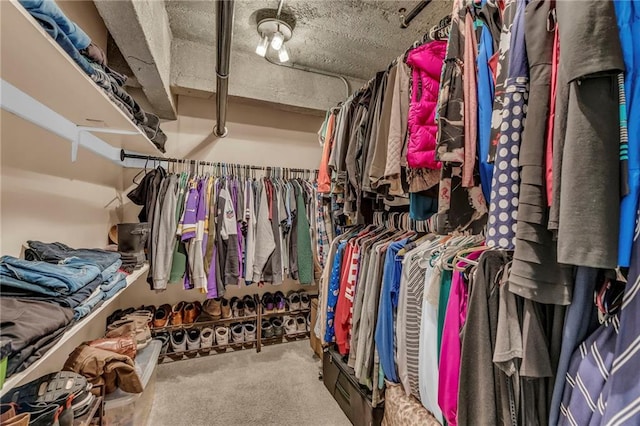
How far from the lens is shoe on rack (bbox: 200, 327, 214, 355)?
2.51 m

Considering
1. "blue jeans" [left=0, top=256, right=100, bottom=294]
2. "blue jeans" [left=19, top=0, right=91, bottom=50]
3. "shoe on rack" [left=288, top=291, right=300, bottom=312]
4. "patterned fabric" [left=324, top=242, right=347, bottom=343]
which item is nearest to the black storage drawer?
"patterned fabric" [left=324, top=242, right=347, bottom=343]

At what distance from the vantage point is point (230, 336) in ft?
8.67

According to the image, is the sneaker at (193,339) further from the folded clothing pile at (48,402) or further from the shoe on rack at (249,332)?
the folded clothing pile at (48,402)

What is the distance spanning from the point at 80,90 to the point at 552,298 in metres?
1.67

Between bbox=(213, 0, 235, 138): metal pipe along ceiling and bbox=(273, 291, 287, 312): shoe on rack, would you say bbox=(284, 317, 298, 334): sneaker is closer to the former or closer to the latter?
bbox=(273, 291, 287, 312): shoe on rack

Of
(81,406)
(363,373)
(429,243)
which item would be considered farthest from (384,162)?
(81,406)

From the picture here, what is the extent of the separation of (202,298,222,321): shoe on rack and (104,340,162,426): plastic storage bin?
746 mm

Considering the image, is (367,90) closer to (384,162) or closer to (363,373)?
(384,162)

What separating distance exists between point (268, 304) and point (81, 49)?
2.43m

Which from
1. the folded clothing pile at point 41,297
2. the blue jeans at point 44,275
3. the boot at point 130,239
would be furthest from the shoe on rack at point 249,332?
the blue jeans at point 44,275

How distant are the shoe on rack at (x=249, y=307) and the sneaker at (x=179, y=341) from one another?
0.56m

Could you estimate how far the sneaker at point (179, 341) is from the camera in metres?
2.43

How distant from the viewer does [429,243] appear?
4.70 feet

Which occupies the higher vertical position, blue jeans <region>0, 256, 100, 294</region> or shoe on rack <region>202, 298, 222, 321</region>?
blue jeans <region>0, 256, 100, 294</region>
